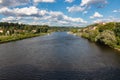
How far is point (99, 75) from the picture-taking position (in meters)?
28.0

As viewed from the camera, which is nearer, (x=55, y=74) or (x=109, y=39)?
(x=55, y=74)

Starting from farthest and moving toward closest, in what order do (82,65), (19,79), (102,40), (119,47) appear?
(102,40) < (119,47) < (82,65) < (19,79)

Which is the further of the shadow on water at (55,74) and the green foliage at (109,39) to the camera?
the green foliage at (109,39)

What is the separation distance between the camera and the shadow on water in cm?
2709

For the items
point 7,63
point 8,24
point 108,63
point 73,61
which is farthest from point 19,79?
point 8,24

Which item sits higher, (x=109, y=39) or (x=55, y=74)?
(x=109, y=39)

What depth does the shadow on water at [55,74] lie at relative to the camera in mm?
27094

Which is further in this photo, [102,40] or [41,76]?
[102,40]

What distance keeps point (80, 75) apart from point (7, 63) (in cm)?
Answer: 1486

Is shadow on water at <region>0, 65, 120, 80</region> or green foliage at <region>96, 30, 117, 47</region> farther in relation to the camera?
green foliage at <region>96, 30, 117, 47</region>

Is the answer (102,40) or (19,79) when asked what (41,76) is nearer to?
(19,79)

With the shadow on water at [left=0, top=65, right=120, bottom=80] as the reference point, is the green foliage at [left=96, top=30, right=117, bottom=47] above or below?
above

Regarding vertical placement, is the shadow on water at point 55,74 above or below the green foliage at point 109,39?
below

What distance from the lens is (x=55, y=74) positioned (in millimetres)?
28703
